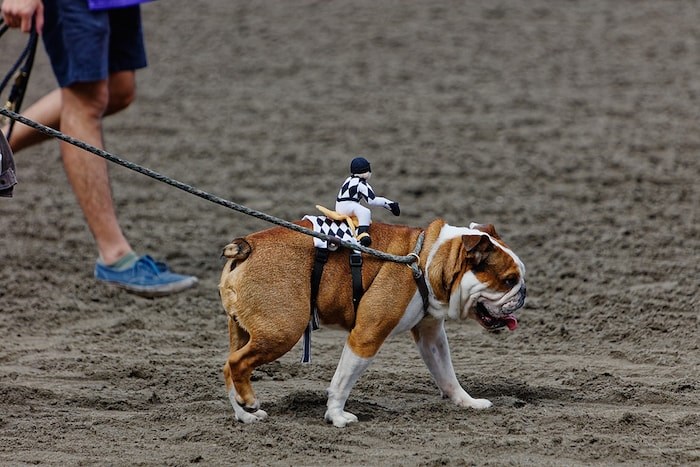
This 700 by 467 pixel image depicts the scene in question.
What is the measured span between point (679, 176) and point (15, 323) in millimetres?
5286

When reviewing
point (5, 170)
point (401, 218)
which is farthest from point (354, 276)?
point (401, 218)

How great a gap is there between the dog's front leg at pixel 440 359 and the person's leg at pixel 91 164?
8.79ft

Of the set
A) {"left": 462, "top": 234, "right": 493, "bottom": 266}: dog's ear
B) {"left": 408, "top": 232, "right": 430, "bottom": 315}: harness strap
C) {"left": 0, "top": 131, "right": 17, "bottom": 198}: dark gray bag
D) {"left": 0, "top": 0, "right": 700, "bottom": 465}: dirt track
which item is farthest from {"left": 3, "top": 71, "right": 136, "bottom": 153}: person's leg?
{"left": 462, "top": 234, "right": 493, "bottom": 266}: dog's ear

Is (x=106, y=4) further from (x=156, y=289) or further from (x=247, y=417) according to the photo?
(x=247, y=417)

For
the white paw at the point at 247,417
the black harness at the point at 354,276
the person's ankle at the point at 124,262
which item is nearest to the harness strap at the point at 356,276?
the black harness at the point at 354,276

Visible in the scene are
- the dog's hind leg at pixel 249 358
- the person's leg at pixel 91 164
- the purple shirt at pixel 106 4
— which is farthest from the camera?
the person's leg at pixel 91 164

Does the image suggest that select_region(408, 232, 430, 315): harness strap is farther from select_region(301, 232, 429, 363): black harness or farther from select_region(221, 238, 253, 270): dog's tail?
select_region(221, 238, 253, 270): dog's tail

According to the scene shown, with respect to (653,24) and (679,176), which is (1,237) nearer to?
(679,176)

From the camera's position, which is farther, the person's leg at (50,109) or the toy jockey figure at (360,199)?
the person's leg at (50,109)

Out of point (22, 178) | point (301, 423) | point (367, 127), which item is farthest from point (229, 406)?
point (367, 127)

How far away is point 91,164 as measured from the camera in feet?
21.7

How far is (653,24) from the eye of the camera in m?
13.2

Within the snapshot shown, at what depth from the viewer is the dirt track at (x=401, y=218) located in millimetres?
4371

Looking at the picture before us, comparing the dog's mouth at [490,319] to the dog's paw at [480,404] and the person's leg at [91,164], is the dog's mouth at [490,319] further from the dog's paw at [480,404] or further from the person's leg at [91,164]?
the person's leg at [91,164]
